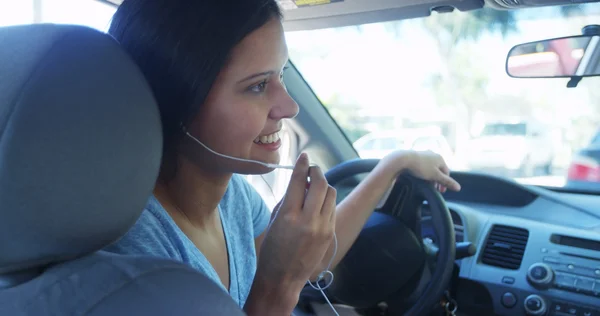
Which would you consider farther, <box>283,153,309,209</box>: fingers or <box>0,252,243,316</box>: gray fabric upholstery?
<box>283,153,309,209</box>: fingers

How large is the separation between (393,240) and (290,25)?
991 millimetres

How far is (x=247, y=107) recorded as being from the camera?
4.58 ft

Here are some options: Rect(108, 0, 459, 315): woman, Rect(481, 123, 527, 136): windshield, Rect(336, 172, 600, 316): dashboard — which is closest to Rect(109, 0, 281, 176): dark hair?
Rect(108, 0, 459, 315): woman

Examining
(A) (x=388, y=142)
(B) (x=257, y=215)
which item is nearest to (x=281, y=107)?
(B) (x=257, y=215)

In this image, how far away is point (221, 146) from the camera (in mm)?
1404

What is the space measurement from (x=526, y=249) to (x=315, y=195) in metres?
1.29

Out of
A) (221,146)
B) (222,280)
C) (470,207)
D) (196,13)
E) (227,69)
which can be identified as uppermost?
(196,13)

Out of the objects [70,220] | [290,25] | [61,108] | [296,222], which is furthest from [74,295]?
[290,25]

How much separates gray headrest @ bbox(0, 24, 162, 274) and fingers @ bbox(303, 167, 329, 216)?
462mm

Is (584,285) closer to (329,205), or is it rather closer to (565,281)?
(565,281)

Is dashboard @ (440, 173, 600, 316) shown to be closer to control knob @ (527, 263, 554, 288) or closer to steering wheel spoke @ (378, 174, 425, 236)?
control knob @ (527, 263, 554, 288)

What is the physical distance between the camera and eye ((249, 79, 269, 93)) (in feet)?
4.64

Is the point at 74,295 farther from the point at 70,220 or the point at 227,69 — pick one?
the point at 227,69

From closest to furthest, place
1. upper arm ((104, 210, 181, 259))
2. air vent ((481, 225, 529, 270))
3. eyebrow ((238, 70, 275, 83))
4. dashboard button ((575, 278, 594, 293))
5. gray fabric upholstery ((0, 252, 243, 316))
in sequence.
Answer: gray fabric upholstery ((0, 252, 243, 316))
upper arm ((104, 210, 181, 259))
eyebrow ((238, 70, 275, 83))
dashboard button ((575, 278, 594, 293))
air vent ((481, 225, 529, 270))
